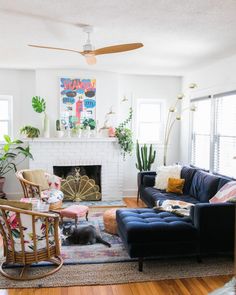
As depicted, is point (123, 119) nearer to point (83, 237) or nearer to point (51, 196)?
point (51, 196)

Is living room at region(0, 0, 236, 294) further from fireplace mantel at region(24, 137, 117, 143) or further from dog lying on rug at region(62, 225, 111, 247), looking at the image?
dog lying on rug at region(62, 225, 111, 247)

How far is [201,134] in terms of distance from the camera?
5.88 meters

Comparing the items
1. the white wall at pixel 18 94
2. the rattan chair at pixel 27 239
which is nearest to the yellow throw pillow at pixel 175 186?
the rattan chair at pixel 27 239

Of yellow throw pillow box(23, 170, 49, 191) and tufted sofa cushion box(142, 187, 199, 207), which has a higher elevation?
yellow throw pillow box(23, 170, 49, 191)

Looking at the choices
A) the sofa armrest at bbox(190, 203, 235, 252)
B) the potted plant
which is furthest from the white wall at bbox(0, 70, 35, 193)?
the sofa armrest at bbox(190, 203, 235, 252)

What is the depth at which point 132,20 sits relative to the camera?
3.15 metres


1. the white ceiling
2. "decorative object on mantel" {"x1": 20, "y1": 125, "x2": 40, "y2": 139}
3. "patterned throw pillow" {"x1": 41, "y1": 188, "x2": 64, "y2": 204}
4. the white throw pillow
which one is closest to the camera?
the white ceiling

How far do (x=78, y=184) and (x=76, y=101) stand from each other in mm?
1659

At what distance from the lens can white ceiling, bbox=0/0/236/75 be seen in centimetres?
275

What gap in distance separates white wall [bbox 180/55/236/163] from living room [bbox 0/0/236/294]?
2cm

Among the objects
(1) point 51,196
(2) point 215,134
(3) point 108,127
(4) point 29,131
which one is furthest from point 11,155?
(2) point 215,134

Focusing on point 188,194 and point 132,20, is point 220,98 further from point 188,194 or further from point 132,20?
point 132,20

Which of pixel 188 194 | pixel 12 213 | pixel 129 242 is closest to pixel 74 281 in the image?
pixel 129 242

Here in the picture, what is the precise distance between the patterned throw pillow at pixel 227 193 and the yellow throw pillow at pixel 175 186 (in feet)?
3.44
